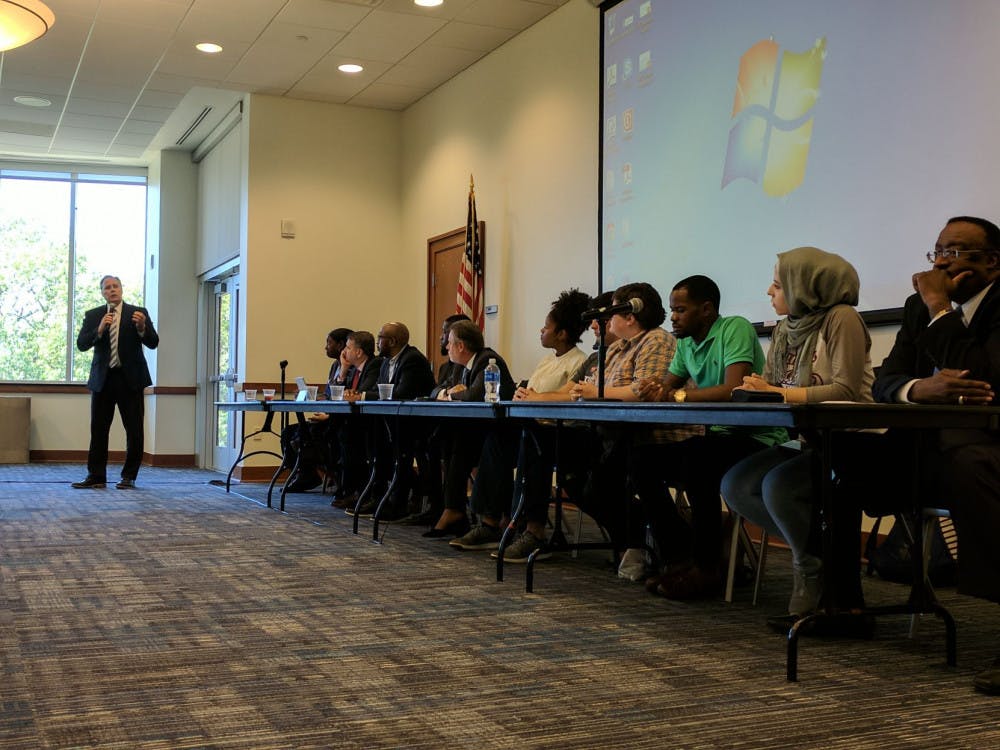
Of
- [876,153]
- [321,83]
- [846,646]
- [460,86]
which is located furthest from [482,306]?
[846,646]

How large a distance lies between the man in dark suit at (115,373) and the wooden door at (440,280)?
2.06 metres

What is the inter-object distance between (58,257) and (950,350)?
33.2 feet

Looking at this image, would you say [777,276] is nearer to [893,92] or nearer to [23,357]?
[893,92]

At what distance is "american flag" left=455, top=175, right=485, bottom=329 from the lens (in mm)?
7203

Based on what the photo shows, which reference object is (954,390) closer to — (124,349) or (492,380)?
(492,380)

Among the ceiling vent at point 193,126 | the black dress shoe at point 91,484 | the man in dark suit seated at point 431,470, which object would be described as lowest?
the black dress shoe at point 91,484

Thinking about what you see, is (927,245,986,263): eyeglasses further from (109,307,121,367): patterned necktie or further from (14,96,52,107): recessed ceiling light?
(14,96,52,107): recessed ceiling light

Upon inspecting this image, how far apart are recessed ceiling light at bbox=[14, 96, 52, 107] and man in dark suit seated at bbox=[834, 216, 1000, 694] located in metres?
7.65

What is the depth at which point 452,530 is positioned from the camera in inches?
183

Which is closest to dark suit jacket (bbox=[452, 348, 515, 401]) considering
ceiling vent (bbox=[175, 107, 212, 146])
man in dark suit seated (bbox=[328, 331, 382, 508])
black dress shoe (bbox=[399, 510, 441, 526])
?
black dress shoe (bbox=[399, 510, 441, 526])

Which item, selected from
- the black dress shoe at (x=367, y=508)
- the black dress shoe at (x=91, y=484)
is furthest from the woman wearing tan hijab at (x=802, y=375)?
the black dress shoe at (x=91, y=484)

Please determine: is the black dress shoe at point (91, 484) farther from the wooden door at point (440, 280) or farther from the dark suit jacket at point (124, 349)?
the wooden door at point (440, 280)

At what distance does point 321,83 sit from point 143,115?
189cm

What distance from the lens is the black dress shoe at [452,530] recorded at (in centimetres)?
463
